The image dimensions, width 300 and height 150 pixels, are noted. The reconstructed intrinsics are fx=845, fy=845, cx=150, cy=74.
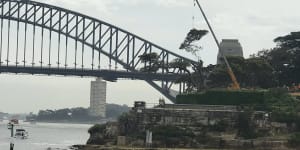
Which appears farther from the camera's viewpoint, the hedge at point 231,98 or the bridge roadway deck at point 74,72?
the bridge roadway deck at point 74,72

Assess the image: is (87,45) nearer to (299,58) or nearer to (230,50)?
(230,50)

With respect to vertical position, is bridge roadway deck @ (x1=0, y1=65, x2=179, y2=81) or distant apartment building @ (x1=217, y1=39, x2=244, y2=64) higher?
distant apartment building @ (x1=217, y1=39, x2=244, y2=64)

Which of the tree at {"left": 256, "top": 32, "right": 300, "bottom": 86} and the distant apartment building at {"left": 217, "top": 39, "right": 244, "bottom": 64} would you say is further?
the distant apartment building at {"left": 217, "top": 39, "right": 244, "bottom": 64}

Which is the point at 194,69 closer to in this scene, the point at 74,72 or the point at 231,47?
the point at 231,47

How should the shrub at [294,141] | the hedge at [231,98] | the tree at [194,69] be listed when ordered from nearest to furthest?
the shrub at [294,141], the hedge at [231,98], the tree at [194,69]

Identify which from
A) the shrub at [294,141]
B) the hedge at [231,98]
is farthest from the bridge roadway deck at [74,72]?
the shrub at [294,141]

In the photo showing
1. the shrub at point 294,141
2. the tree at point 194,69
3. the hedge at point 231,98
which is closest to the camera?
the shrub at point 294,141

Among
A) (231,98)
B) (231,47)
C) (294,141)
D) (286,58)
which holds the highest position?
(231,47)

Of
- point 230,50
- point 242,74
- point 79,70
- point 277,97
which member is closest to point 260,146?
point 277,97

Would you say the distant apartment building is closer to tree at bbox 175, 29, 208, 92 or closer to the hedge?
tree at bbox 175, 29, 208, 92

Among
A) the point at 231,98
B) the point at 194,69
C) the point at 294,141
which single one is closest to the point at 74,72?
the point at 194,69

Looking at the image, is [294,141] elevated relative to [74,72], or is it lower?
lower

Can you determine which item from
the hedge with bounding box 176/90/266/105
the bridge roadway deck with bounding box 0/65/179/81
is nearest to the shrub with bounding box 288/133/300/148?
the hedge with bounding box 176/90/266/105

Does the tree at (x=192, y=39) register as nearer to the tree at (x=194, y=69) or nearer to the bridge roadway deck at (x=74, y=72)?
the tree at (x=194, y=69)
